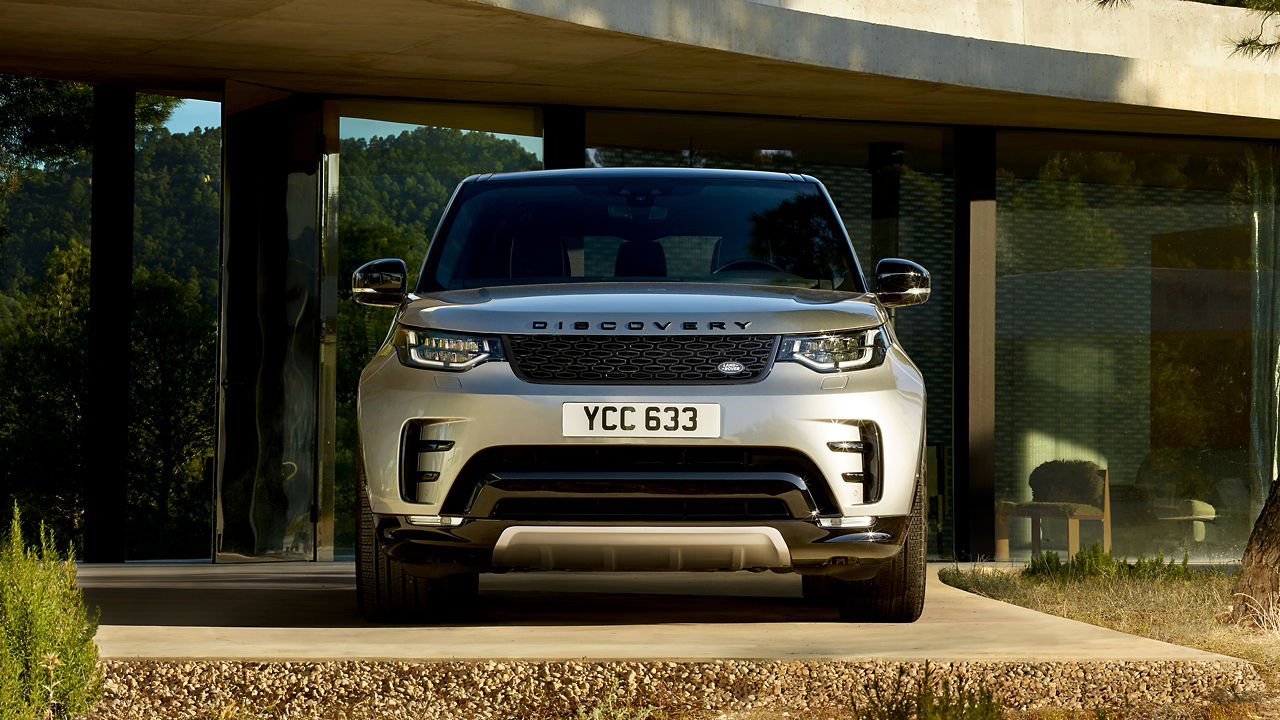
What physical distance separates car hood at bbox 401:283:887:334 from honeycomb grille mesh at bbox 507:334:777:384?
3 centimetres

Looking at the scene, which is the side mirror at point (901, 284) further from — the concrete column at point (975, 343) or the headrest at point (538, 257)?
the concrete column at point (975, 343)

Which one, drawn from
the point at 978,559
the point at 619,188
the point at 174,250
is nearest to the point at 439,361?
the point at 619,188

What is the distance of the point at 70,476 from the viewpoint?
11.1 m

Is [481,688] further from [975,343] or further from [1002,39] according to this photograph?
[1002,39]

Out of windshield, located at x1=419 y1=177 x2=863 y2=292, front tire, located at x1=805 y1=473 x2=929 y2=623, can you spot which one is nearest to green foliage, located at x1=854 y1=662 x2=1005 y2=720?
front tire, located at x1=805 y1=473 x2=929 y2=623

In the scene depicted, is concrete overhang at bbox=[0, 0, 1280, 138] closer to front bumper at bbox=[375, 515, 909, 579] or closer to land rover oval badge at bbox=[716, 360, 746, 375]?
land rover oval badge at bbox=[716, 360, 746, 375]

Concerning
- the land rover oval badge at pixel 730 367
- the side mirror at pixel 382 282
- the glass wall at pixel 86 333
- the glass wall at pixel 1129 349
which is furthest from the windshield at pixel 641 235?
the glass wall at pixel 1129 349

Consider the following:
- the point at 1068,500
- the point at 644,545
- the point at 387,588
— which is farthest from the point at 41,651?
the point at 1068,500

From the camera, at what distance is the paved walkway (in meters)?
4.44

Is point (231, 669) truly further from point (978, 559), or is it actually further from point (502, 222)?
point (978, 559)

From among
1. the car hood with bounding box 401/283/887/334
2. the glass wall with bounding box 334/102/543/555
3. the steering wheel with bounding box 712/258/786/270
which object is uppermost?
the glass wall with bounding box 334/102/543/555

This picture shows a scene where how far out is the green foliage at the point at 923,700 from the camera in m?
3.94

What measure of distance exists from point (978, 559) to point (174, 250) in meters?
6.92

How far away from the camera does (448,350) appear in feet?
16.1
